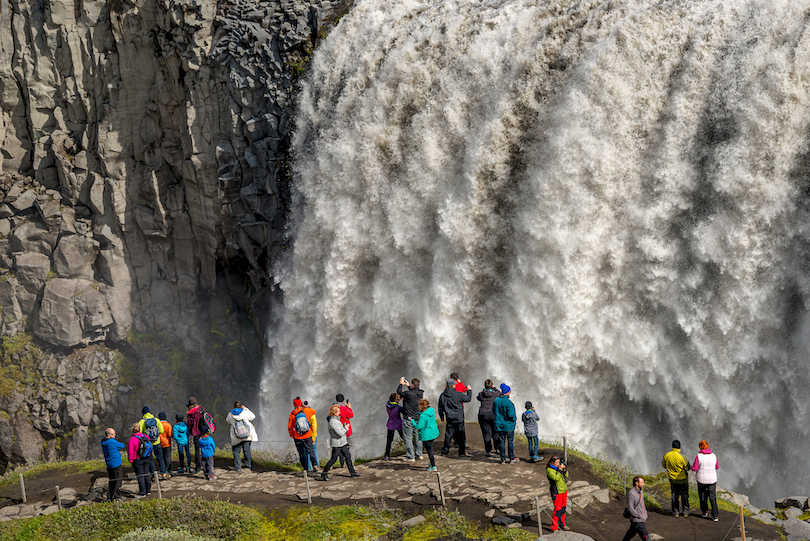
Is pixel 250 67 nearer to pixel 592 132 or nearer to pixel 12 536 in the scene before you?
pixel 592 132

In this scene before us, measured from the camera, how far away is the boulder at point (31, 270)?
38.4 metres

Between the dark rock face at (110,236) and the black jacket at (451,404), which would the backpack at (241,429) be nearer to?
the black jacket at (451,404)

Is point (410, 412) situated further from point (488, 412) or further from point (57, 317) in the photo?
point (57, 317)

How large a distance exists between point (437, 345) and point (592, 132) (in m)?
8.78

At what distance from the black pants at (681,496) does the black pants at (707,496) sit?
0.25 metres

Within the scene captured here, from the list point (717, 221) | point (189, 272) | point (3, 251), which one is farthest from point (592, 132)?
point (3, 251)

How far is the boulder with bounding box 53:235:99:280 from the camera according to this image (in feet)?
126

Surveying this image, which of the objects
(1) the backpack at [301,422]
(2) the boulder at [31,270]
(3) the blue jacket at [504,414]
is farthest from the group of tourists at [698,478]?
(2) the boulder at [31,270]

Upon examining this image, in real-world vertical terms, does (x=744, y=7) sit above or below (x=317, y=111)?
below

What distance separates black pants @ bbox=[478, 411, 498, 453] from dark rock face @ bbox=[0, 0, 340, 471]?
19100 mm

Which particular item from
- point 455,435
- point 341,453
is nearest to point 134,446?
point 341,453

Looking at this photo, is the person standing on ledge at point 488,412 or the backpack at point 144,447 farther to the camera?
the person standing on ledge at point 488,412

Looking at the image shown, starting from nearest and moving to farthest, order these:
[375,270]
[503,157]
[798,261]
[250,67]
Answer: [798,261] → [503,157] → [375,270] → [250,67]

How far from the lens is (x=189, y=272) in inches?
1505
